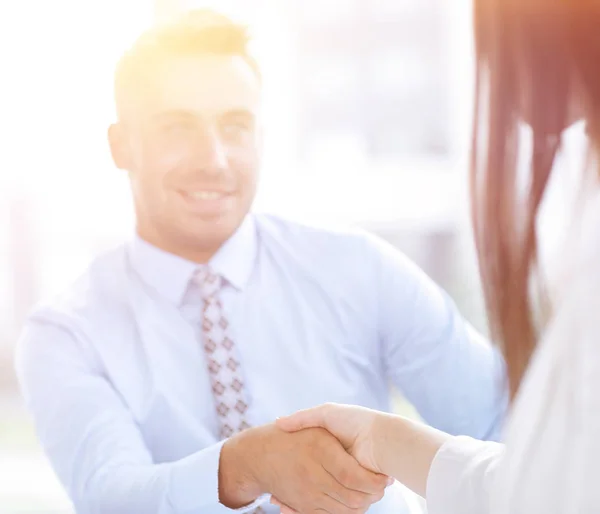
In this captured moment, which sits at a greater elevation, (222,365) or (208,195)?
(208,195)

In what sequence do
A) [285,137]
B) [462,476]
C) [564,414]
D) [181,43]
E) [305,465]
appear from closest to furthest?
[564,414] → [462,476] → [305,465] → [181,43] → [285,137]

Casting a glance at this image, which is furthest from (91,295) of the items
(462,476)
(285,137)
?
(285,137)

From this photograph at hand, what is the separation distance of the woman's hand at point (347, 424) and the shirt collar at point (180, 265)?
0.27 metres

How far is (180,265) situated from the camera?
4.39 feet

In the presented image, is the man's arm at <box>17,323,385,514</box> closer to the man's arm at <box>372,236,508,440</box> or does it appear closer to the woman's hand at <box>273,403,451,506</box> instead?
the woman's hand at <box>273,403,451,506</box>

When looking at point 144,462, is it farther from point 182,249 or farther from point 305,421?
point 182,249

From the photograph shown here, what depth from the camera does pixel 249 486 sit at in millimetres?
1180

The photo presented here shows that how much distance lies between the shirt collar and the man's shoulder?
31 millimetres

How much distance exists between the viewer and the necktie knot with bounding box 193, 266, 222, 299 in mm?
1338

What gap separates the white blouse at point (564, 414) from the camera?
2.36 ft

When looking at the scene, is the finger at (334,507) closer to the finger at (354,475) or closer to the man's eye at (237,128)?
the finger at (354,475)

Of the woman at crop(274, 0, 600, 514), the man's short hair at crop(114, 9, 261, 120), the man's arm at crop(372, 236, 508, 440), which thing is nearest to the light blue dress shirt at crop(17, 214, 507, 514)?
the man's arm at crop(372, 236, 508, 440)

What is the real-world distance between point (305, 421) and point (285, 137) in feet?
5.54

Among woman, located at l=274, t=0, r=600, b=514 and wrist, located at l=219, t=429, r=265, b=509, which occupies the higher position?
woman, located at l=274, t=0, r=600, b=514
